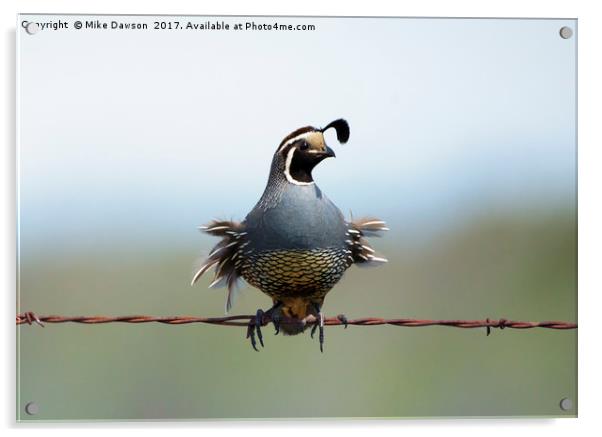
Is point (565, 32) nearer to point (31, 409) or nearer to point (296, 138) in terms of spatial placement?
point (296, 138)

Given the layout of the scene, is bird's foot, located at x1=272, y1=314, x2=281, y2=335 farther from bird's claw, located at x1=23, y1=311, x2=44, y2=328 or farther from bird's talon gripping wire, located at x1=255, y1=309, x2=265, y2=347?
bird's claw, located at x1=23, y1=311, x2=44, y2=328

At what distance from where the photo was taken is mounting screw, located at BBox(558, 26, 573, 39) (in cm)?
441

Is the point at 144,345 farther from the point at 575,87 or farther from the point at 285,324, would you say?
the point at 575,87

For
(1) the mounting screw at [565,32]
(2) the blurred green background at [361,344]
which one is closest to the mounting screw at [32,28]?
(2) the blurred green background at [361,344]

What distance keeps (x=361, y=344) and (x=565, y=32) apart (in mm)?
1836

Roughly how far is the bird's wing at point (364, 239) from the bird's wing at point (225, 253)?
0.52 metres

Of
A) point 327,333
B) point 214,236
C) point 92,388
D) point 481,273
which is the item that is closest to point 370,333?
point 327,333

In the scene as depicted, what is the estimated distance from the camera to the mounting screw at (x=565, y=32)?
4.41m

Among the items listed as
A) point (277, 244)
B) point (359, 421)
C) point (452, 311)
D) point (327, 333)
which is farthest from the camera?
point (452, 311)

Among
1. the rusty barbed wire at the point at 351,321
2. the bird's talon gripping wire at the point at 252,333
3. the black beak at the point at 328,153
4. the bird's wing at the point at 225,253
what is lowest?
the bird's talon gripping wire at the point at 252,333

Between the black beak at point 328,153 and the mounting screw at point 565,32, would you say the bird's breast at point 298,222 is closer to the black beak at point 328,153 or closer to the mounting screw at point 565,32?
the black beak at point 328,153

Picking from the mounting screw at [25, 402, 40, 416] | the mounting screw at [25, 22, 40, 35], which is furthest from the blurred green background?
the mounting screw at [25, 22, 40, 35]

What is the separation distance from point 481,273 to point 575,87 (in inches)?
46.4

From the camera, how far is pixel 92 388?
15.2ft
